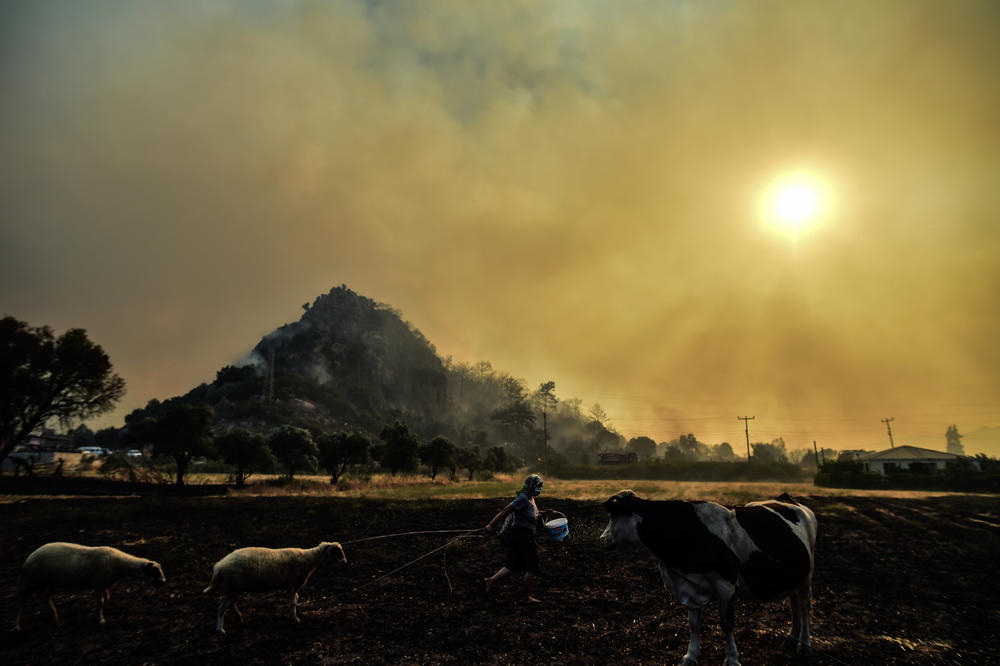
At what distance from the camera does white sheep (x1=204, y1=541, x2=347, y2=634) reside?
817cm

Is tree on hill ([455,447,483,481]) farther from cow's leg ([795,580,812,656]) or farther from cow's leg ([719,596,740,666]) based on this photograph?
cow's leg ([719,596,740,666])

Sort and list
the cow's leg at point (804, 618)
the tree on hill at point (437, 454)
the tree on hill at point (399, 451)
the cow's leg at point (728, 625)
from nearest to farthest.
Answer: the cow's leg at point (728, 625), the cow's leg at point (804, 618), the tree on hill at point (399, 451), the tree on hill at point (437, 454)

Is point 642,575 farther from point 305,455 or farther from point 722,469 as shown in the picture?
point 722,469

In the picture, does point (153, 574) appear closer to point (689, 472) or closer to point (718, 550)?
point (718, 550)

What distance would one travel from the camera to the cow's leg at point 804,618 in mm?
7078

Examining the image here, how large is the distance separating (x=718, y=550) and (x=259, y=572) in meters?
8.50

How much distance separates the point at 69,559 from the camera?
341 inches

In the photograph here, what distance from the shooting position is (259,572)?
845 cm

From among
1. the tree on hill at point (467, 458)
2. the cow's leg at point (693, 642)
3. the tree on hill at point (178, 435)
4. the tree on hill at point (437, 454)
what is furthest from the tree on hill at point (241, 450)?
the cow's leg at point (693, 642)

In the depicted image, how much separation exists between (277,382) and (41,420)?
120 meters

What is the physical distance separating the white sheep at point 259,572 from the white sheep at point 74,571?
Answer: 2.15m

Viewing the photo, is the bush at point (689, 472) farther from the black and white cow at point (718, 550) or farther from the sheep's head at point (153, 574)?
the sheep's head at point (153, 574)

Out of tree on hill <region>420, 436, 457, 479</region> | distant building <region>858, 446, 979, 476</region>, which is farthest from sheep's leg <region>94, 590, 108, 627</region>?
distant building <region>858, 446, 979, 476</region>

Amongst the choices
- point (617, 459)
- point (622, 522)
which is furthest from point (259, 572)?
point (617, 459)
